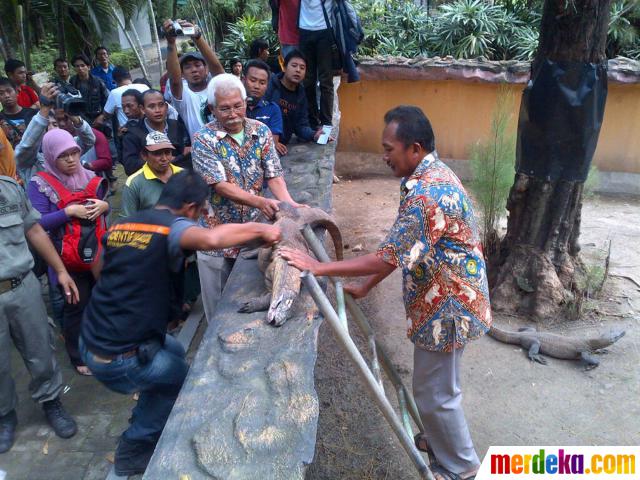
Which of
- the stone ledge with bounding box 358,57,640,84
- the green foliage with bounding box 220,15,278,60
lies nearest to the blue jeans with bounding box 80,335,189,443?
the stone ledge with bounding box 358,57,640,84

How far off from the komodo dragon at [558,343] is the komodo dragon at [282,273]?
A: 227 centimetres

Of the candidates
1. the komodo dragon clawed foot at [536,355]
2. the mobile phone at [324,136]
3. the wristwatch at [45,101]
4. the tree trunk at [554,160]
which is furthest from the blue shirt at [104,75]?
the komodo dragon clawed foot at [536,355]

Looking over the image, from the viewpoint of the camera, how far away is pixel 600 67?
4.26 m

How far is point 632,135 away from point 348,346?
7.27m

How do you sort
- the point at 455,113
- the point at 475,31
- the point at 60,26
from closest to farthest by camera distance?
the point at 455,113
the point at 475,31
the point at 60,26

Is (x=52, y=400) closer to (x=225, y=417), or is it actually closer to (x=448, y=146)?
(x=225, y=417)

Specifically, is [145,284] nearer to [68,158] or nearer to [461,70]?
[68,158]

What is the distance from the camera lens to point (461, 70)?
767 cm

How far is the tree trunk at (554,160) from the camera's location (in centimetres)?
422

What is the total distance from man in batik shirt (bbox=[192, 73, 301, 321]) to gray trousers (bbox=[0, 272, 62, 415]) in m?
1.07

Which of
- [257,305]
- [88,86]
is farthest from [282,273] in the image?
[88,86]

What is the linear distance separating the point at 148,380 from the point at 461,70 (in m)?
6.67

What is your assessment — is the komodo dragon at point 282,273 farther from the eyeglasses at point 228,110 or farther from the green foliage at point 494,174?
the green foliage at point 494,174

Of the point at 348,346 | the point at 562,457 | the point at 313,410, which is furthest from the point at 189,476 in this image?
the point at 562,457
